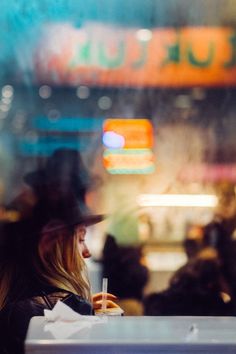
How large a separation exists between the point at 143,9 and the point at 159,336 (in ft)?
5.04

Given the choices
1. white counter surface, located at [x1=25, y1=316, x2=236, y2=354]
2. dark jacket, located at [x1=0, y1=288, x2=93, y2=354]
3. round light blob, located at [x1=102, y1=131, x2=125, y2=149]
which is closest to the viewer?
white counter surface, located at [x1=25, y1=316, x2=236, y2=354]

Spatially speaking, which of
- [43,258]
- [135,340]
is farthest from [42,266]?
[135,340]

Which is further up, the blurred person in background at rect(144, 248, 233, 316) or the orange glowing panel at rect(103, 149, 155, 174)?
the orange glowing panel at rect(103, 149, 155, 174)

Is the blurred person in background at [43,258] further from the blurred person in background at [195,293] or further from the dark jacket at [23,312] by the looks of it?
the blurred person in background at [195,293]

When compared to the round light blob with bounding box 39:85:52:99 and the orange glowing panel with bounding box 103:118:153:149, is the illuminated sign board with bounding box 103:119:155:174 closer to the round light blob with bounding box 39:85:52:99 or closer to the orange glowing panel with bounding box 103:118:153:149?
the orange glowing panel with bounding box 103:118:153:149

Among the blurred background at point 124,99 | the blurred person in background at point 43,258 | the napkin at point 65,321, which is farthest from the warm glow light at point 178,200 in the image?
the napkin at point 65,321

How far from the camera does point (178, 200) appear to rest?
2475 millimetres

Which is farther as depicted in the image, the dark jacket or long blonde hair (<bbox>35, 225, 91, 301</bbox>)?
long blonde hair (<bbox>35, 225, 91, 301</bbox>)

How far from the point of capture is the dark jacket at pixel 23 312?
6.29 feet

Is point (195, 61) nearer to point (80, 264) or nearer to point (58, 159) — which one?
point (58, 159)

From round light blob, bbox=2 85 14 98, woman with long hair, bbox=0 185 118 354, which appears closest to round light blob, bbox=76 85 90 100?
round light blob, bbox=2 85 14 98

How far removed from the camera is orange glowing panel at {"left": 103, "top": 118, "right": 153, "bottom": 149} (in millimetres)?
2383

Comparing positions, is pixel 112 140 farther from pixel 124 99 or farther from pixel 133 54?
pixel 133 54

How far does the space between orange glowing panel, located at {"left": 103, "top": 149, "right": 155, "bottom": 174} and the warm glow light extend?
0.10 meters
